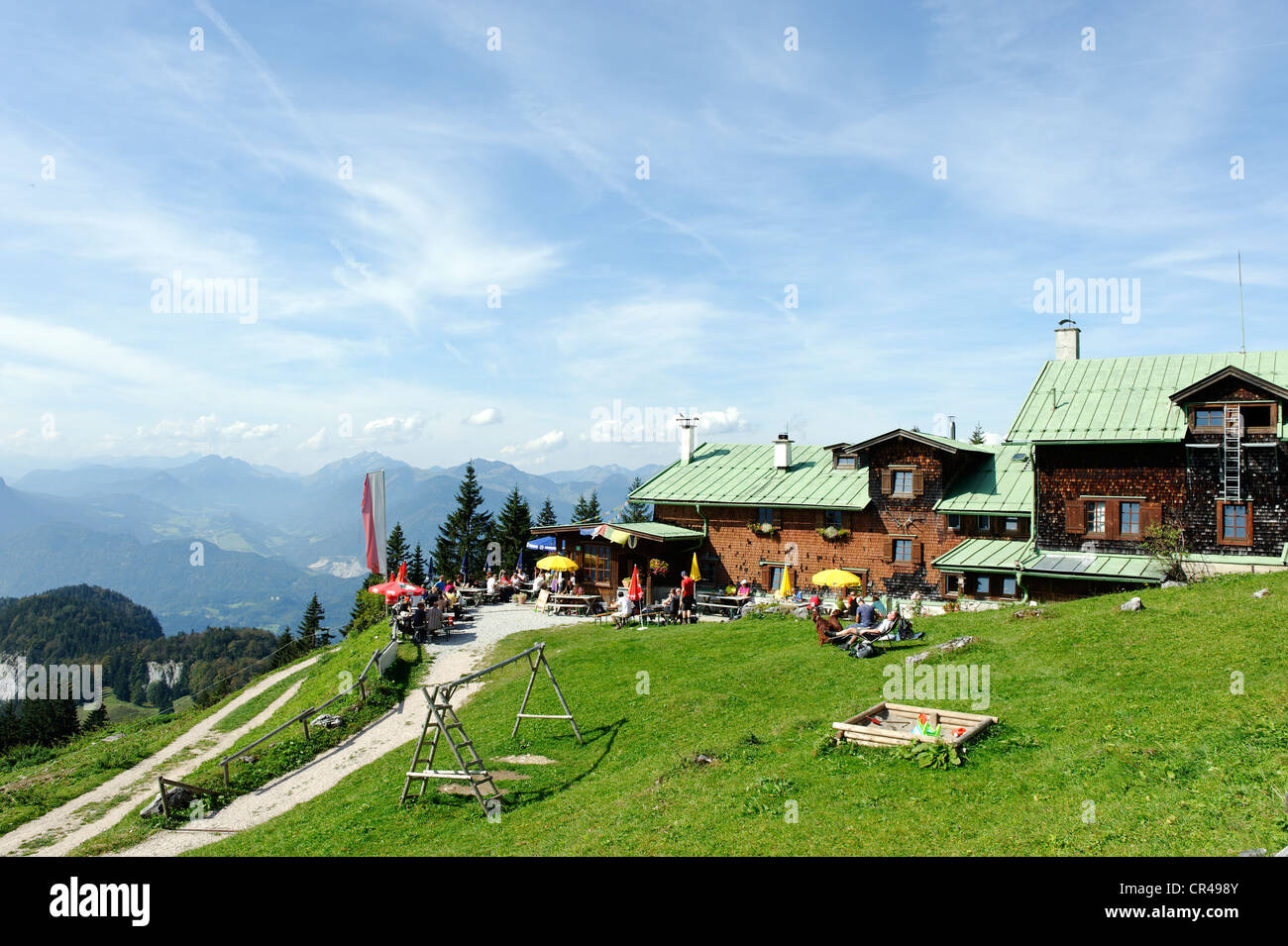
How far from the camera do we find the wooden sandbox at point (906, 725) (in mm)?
13664

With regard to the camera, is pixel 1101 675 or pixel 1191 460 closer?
pixel 1101 675

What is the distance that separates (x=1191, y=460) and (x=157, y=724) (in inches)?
1687

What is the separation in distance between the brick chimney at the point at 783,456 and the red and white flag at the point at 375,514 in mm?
20429

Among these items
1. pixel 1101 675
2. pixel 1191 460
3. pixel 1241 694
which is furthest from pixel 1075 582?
pixel 1241 694

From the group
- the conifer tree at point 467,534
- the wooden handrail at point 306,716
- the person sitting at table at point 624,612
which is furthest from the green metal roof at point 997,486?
the conifer tree at point 467,534

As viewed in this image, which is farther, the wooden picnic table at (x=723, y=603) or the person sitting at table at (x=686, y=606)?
the wooden picnic table at (x=723, y=603)

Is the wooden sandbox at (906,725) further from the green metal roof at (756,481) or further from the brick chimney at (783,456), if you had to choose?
the brick chimney at (783,456)

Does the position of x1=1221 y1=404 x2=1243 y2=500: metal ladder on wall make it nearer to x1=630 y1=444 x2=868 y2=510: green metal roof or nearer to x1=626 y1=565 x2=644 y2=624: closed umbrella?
x1=630 y1=444 x2=868 y2=510: green metal roof

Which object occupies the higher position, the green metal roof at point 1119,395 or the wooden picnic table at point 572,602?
the green metal roof at point 1119,395

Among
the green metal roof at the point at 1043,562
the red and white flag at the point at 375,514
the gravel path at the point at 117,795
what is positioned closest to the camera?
the gravel path at the point at 117,795

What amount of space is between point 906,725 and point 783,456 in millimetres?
26784

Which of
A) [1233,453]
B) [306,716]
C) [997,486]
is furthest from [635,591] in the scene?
[1233,453]

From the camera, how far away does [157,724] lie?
3228cm
